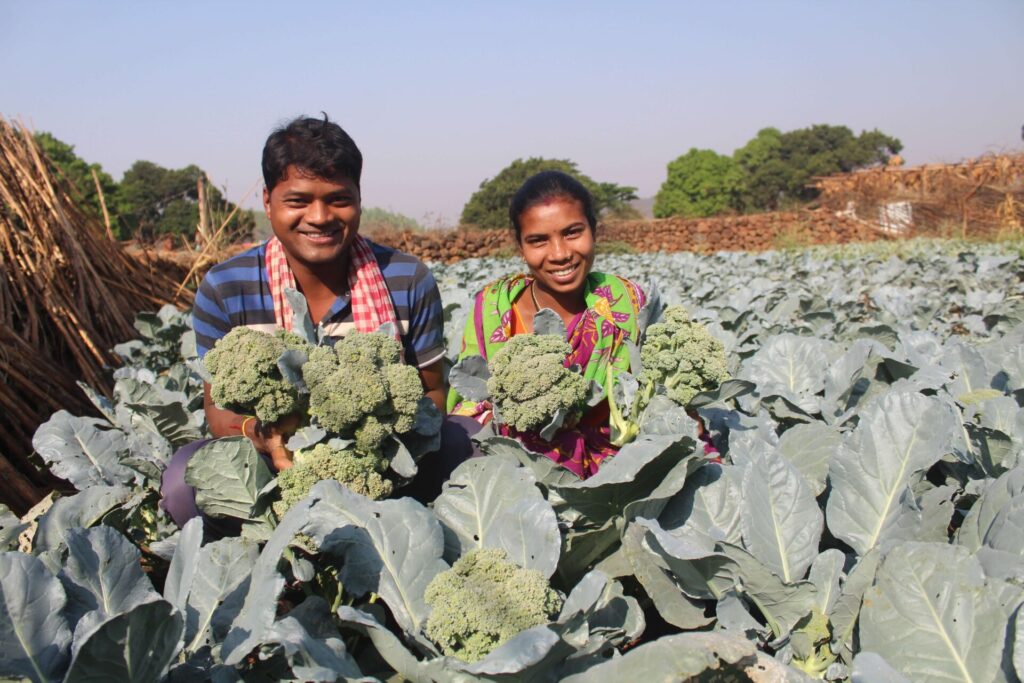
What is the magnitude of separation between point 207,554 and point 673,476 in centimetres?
94

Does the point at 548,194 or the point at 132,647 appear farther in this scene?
the point at 548,194

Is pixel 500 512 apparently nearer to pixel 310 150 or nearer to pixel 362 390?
pixel 362 390

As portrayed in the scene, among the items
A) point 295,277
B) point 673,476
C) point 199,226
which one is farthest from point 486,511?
point 199,226

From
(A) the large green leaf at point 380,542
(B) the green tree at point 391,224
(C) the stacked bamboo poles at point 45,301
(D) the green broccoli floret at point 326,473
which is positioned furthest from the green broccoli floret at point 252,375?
(B) the green tree at point 391,224

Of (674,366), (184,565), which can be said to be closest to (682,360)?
(674,366)

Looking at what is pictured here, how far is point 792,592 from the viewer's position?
1.34 m

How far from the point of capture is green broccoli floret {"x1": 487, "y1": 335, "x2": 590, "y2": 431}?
1852 mm

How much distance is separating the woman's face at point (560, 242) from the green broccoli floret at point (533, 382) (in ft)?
3.49

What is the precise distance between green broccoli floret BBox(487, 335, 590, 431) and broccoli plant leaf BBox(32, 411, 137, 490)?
4.53ft

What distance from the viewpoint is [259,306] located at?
2641 mm

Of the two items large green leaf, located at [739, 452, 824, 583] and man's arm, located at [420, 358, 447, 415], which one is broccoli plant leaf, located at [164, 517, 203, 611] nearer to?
large green leaf, located at [739, 452, 824, 583]

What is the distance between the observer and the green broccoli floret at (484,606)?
4.05 ft

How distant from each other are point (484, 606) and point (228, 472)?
2.34 feet

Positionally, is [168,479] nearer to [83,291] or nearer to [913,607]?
[913,607]
